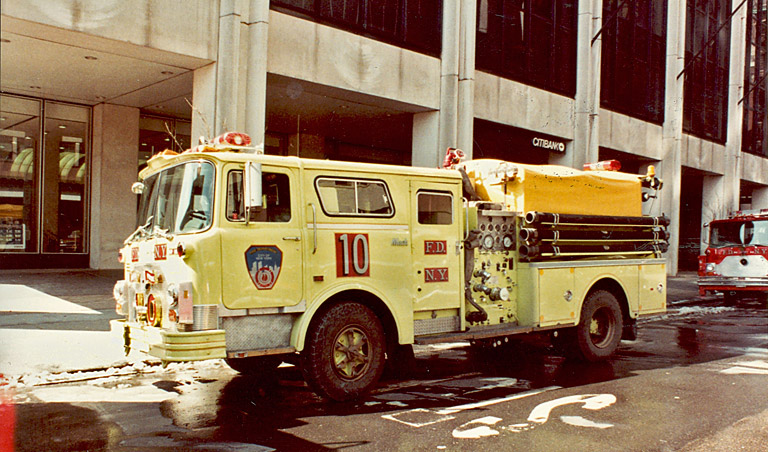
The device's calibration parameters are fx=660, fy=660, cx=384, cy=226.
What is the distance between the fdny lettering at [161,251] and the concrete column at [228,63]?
6.42 meters

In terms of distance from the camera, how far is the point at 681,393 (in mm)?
7289

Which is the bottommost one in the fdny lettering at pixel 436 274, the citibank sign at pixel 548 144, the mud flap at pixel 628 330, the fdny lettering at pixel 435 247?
the mud flap at pixel 628 330

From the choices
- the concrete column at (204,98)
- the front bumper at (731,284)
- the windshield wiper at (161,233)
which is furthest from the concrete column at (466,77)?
the windshield wiper at (161,233)

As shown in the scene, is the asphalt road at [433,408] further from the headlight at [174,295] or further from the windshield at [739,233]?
the windshield at [739,233]

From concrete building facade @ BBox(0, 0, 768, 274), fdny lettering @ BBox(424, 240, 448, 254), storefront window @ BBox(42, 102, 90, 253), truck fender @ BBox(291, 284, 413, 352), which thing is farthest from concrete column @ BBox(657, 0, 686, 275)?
truck fender @ BBox(291, 284, 413, 352)

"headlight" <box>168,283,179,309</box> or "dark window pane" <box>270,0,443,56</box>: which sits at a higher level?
"dark window pane" <box>270,0,443,56</box>

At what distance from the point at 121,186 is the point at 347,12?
24.8ft

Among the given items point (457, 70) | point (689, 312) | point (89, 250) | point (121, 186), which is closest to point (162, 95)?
point (121, 186)

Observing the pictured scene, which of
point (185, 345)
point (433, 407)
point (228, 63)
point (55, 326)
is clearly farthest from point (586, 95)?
point (185, 345)

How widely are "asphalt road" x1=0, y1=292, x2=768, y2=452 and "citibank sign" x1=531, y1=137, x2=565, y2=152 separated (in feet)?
39.1

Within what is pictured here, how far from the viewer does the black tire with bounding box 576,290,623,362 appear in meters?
9.12

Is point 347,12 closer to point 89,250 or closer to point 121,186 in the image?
point 121,186

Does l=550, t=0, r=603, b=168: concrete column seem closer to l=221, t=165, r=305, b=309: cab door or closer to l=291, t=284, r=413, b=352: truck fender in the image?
Answer: l=291, t=284, r=413, b=352: truck fender

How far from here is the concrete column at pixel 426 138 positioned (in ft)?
56.0
